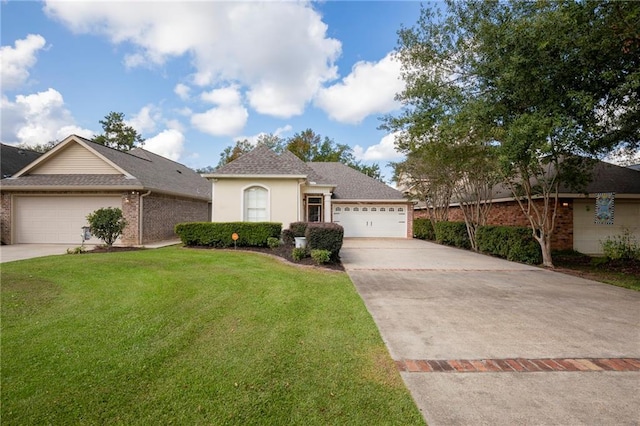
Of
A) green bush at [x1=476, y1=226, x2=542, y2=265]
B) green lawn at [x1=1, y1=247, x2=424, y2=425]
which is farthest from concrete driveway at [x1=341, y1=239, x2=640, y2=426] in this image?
green bush at [x1=476, y1=226, x2=542, y2=265]

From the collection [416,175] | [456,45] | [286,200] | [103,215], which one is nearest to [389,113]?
[456,45]

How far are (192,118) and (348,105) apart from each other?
36.9 ft

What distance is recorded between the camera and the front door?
59.7ft

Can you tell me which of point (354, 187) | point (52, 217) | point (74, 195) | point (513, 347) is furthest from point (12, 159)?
point (513, 347)

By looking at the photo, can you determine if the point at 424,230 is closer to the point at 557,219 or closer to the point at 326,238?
the point at 557,219

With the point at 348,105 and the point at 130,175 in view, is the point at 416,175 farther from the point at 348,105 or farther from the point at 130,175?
the point at 130,175

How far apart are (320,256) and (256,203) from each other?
6199 mm

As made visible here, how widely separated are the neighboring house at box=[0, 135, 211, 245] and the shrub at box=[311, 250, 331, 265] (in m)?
8.85

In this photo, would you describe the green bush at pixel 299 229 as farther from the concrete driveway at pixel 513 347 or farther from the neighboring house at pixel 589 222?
the neighboring house at pixel 589 222

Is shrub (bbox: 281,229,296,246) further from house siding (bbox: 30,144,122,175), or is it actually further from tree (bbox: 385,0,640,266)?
house siding (bbox: 30,144,122,175)

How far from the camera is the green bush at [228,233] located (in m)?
11.7

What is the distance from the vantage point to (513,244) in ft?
34.9

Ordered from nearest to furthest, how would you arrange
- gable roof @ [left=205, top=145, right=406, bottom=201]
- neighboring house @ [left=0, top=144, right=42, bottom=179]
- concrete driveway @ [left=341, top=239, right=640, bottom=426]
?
concrete driveway @ [left=341, top=239, right=640, bottom=426], gable roof @ [left=205, top=145, right=406, bottom=201], neighboring house @ [left=0, top=144, right=42, bottom=179]

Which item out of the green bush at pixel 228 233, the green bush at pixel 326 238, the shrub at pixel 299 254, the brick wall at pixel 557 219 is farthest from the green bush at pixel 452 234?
the shrub at pixel 299 254
